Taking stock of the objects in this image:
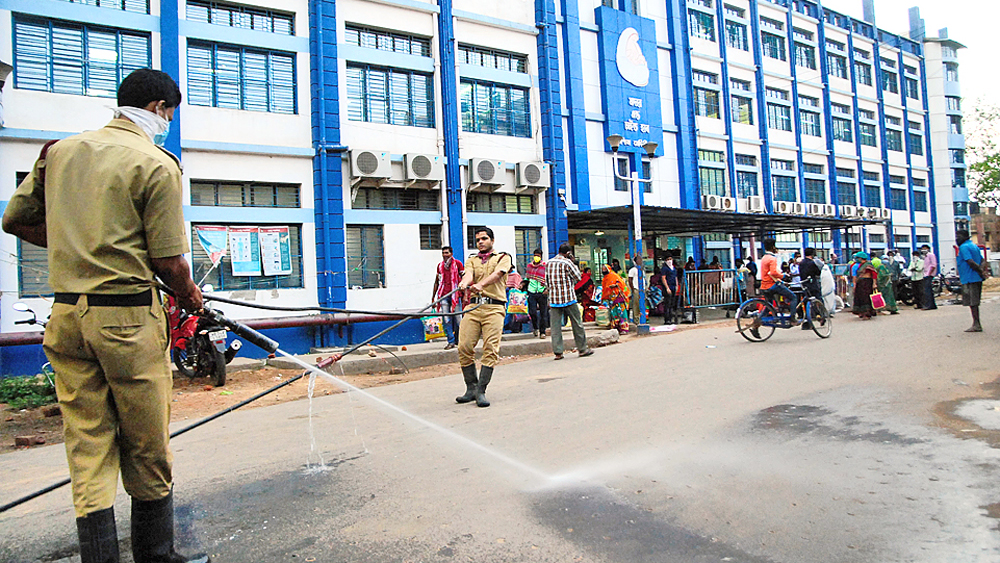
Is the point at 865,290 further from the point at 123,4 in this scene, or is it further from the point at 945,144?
the point at 945,144

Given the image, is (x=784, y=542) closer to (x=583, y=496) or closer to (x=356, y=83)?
(x=583, y=496)

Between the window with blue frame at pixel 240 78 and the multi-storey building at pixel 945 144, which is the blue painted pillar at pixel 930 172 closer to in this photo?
the multi-storey building at pixel 945 144

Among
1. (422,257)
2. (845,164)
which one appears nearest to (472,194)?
(422,257)

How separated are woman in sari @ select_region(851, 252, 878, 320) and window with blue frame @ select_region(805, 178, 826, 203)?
1593 cm

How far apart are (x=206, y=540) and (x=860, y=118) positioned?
3834 cm

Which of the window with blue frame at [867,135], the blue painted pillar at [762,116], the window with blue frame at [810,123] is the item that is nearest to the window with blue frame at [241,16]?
the blue painted pillar at [762,116]

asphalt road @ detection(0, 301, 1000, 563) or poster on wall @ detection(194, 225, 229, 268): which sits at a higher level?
poster on wall @ detection(194, 225, 229, 268)

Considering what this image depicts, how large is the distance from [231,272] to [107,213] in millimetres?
11992

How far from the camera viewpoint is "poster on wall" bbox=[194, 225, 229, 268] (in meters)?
13.2

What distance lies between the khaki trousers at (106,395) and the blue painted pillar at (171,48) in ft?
39.1

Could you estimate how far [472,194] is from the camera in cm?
1733

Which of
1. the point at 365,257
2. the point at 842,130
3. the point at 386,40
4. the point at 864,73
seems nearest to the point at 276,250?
the point at 365,257

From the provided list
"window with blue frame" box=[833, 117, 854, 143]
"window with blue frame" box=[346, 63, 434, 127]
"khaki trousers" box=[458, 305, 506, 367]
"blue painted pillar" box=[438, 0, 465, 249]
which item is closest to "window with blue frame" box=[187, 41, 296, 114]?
"window with blue frame" box=[346, 63, 434, 127]

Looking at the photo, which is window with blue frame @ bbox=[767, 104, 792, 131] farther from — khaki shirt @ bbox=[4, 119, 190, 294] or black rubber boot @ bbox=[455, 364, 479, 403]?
khaki shirt @ bbox=[4, 119, 190, 294]
